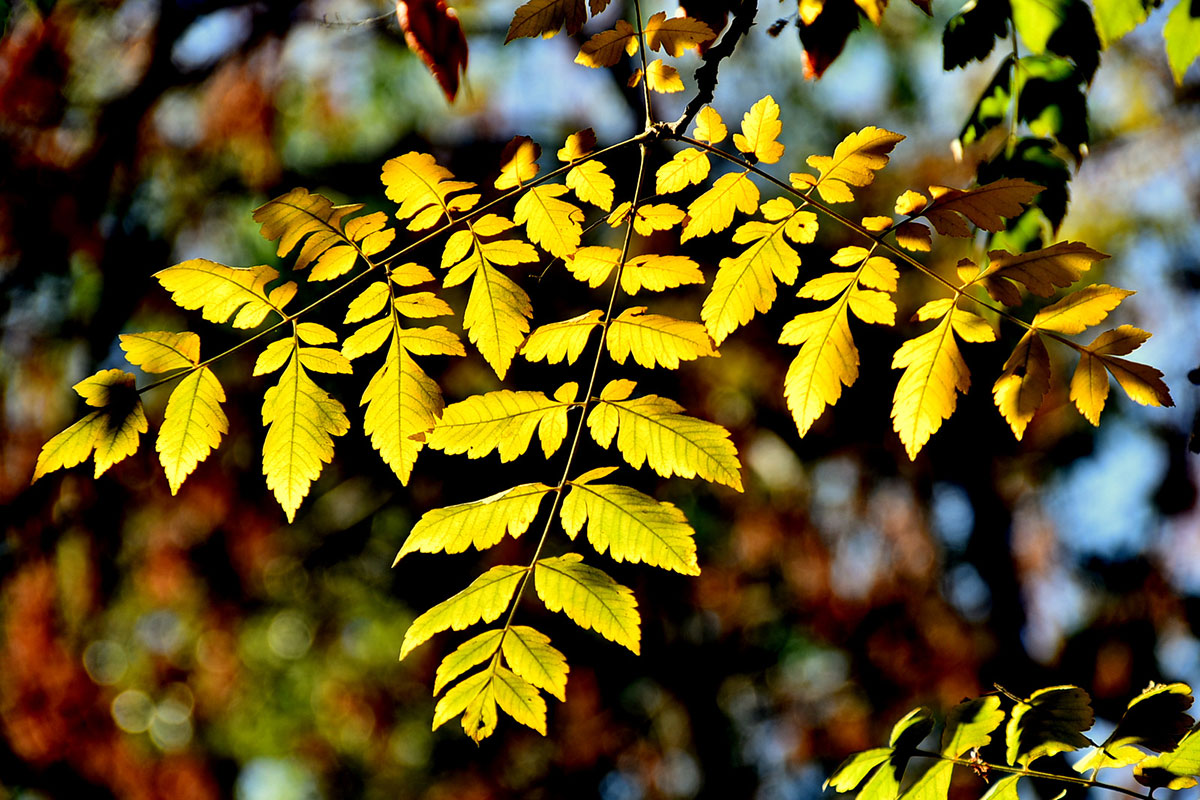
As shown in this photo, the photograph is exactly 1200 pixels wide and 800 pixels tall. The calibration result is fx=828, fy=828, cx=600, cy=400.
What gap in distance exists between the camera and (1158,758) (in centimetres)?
91

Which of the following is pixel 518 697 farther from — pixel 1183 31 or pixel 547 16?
pixel 1183 31

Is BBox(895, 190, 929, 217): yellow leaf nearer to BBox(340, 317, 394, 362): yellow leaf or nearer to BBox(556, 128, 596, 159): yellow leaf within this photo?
BBox(556, 128, 596, 159): yellow leaf

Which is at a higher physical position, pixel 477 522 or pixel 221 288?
pixel 221 288

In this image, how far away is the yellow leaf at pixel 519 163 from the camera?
39.1 inches

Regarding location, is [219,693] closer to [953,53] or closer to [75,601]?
[75,601]

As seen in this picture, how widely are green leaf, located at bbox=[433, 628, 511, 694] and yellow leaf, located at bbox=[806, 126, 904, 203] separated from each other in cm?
63

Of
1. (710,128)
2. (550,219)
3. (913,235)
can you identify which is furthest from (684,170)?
(913,235)

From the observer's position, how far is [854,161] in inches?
37.4

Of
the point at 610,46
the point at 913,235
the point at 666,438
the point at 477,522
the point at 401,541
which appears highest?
the point at 610,46

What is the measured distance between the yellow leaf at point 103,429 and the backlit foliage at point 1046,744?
36.4 inches

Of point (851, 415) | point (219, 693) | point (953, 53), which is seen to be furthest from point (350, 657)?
point (953, 53)

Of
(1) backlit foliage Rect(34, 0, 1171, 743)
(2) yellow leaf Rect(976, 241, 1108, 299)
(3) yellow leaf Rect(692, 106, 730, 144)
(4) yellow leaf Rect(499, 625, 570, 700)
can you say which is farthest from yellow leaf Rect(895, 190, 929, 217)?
(4) yellow leaf Rect(499, 625, 570, 700)

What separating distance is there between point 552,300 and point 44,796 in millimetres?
5447

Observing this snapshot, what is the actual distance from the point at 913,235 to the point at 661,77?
0.36 meters
